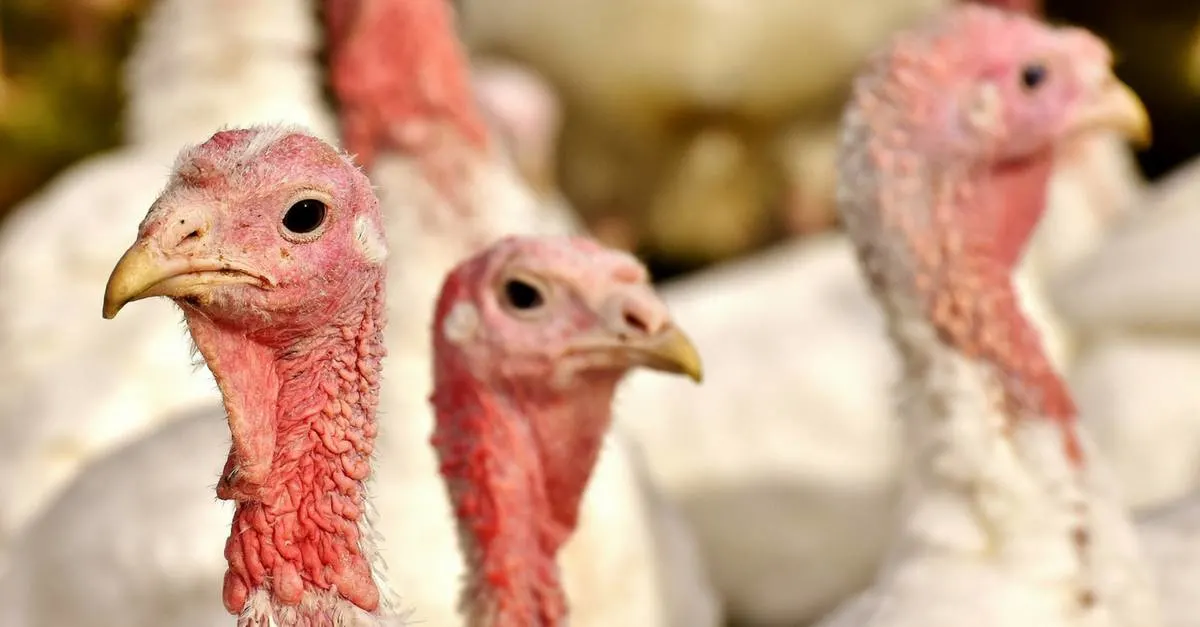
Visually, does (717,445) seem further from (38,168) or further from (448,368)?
(38,168)

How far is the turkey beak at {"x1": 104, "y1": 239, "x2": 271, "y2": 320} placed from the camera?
1651mm

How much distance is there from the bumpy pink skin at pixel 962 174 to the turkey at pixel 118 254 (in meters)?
1.41

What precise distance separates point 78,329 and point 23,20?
452 centimetres

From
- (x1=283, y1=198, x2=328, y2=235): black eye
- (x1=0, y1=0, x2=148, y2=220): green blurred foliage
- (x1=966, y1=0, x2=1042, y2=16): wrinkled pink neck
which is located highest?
(x1=0, y1=0, x2=148, y2=220): green blurred foliage

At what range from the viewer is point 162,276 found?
5.49 ft

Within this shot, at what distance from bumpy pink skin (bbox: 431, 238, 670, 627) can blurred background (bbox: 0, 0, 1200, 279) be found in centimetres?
307

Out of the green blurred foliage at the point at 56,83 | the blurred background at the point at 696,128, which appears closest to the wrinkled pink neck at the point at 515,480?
the blurred background at the point at 696,128

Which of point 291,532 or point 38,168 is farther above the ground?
point 38,168

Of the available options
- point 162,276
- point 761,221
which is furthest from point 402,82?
point 761,221

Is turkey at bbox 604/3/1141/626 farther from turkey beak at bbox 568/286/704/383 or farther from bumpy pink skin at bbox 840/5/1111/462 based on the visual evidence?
turkey beak at bbox 568/286/704/383

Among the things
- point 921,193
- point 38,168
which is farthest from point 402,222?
point 38,168

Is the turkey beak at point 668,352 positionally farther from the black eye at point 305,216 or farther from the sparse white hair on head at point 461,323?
the black eye at point 305,216

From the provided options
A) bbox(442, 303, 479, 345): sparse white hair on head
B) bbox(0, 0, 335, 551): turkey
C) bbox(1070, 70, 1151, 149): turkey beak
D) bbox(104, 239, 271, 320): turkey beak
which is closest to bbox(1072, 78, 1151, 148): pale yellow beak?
bbox(1070, 70, 1151, 149): turkey beak

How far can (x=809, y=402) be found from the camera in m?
4.25
